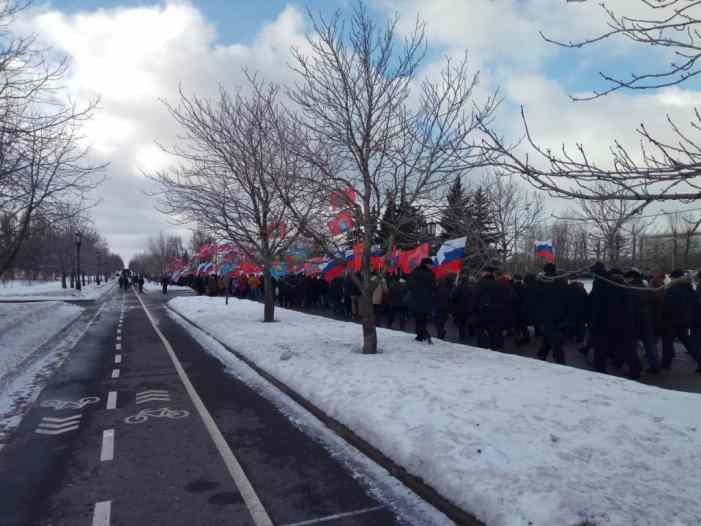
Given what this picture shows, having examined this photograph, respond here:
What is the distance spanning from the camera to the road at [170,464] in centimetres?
434

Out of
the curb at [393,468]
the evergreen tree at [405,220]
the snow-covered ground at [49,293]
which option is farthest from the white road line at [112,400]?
the snow-covered ground at [49,293]

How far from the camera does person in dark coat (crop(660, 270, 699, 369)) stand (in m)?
9.45

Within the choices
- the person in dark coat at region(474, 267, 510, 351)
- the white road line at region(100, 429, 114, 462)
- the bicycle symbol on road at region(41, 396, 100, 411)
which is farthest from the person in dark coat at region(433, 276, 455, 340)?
Answer: the white road line at region(100, 429, 114, 462)

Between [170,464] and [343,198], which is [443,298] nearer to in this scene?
[343,198]

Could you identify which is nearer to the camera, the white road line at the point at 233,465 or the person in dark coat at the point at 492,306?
the white road line at the point at 233,465

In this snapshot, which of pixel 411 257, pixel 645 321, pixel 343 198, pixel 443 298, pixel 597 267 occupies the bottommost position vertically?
pixel 645 321

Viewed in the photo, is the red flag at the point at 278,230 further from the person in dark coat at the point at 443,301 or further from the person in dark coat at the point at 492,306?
the person in dark coat at the point at 492,306

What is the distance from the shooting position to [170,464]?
213 inches

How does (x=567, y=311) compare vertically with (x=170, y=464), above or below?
above

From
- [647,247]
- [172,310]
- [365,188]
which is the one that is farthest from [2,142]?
[172,310]

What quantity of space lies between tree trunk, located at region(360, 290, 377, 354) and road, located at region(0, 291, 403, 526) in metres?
2.66

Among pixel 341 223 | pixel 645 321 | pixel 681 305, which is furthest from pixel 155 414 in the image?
pixel 681 305

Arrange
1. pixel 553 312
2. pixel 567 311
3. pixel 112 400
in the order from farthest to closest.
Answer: pixel 567 311, pixel 553 312, pixel 112 400

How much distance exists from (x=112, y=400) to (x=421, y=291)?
250 inches
